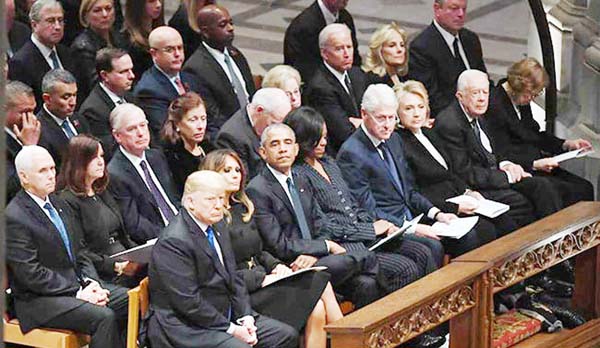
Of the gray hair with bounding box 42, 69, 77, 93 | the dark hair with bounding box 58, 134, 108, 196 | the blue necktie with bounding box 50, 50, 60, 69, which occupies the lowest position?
the dark hair with bounding box 58, 134, 108, 196

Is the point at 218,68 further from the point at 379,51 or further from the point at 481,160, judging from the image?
the point at 481,160

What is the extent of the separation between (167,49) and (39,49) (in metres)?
0.70

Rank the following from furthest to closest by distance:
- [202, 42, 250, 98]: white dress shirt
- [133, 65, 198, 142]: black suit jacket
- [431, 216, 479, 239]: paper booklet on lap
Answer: [202, 42, 250, 98]: white dress shirt, [133, 65, 198, 142]: black suit jacket, [431, 216, 479, 239]: paper booklet on lap

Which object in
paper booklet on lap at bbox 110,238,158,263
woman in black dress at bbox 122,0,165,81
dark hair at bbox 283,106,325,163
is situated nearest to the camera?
paper booklet on lap at bbox 110,238,158,263

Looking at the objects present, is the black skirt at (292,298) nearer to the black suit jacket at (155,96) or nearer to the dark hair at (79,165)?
the dark hair at (79,165)

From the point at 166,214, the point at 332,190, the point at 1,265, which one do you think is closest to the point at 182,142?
the point at 166,214

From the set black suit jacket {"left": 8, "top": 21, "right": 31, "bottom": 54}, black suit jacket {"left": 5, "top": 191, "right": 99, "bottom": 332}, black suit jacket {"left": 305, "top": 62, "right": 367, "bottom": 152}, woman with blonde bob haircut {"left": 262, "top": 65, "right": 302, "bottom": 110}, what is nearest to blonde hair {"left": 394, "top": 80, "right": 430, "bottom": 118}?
black suit jacket {"left": 305, "top": 62, "right": 367, "bottom": 152}

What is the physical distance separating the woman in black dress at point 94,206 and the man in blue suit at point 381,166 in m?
1.40

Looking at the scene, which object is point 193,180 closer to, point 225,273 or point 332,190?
point 225,273

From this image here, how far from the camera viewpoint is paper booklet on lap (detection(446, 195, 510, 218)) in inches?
273

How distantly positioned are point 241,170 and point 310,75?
6.69ft

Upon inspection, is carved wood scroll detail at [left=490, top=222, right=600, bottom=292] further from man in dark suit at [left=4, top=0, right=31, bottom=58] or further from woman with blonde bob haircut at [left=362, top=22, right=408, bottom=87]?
man in dark suit at [left=4, top=0, right=31, bottom=58]

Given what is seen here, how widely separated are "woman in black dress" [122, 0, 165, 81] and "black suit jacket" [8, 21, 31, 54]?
24.7 inches

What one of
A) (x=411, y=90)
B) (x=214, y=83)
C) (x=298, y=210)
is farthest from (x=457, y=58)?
(x=298, y=210)
